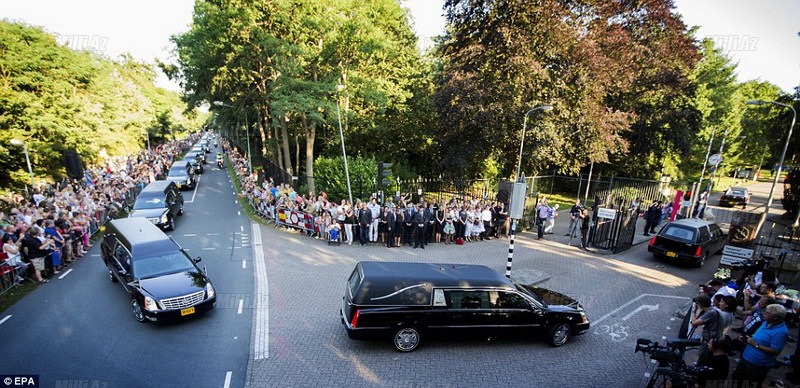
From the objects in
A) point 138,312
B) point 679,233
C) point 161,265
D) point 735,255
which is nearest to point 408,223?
point 161,265

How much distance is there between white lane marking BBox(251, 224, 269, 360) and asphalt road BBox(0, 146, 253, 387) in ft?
0.65

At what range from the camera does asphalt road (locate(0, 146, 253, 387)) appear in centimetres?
642

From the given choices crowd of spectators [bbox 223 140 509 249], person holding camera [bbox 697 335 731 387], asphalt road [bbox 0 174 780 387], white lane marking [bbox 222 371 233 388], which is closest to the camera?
person holding camera [bbox 697 335 731 387]

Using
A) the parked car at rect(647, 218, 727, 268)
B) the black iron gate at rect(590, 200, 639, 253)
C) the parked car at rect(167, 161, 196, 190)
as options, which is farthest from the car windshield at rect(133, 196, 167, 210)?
the parked car at rect(647, 218, 727, 268)

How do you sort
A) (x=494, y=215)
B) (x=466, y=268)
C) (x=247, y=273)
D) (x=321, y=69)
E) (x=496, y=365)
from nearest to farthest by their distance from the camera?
(x=496, y=365)
(x=466, y=268)
(x=247, y=273)
(x=494, y=215)
(x=321, y=69)

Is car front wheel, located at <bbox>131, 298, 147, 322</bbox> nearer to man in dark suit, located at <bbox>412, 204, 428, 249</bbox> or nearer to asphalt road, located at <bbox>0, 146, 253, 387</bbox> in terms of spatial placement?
asphalt road, located at <bbox>0, 146, 253, 387</bbox>

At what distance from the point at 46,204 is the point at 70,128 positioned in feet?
54.8

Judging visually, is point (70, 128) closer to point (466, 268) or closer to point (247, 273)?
point (247, 273)

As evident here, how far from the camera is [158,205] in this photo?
16.5 meters

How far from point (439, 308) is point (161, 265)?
6.94m

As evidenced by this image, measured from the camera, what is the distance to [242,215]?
67.5 feet

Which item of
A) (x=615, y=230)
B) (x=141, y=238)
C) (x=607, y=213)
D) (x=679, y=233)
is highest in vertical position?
(x=607, y=213)

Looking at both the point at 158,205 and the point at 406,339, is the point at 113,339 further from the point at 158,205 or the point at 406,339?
the point at 158,205

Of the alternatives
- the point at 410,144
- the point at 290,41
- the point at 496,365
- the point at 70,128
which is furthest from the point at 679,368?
the point at 70,128
